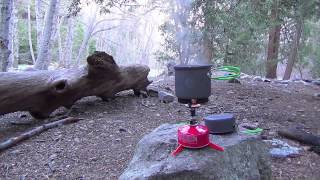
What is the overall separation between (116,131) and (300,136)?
1.90m

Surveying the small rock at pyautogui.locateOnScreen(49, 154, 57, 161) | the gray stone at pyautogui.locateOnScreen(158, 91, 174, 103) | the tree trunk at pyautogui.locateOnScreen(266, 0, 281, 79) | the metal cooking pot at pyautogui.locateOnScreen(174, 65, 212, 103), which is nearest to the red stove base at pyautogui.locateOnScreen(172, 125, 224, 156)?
the metal cooking pot at pyautogui.locateOnScreen(174, 65, 212, 103)

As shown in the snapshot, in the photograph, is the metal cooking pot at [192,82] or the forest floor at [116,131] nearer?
the metal cooking pot at [192,82]

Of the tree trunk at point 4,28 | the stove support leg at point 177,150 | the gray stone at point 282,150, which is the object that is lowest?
the gray stone at point 282,150

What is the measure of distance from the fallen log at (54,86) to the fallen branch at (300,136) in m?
2.11

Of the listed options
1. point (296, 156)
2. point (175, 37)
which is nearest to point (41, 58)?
point (175, 37)

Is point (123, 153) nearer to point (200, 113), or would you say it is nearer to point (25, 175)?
point (25, 175)

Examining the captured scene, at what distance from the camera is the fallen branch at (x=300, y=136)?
3953 mm

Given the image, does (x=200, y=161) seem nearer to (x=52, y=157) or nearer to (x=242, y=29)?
(x=52, y=157)

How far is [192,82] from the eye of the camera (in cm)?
237

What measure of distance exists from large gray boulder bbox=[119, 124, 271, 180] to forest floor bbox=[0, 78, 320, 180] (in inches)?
20.9

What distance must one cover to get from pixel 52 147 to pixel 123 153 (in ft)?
2.27

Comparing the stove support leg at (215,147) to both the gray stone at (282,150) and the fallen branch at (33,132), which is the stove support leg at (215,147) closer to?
the gray stone at (282,150)

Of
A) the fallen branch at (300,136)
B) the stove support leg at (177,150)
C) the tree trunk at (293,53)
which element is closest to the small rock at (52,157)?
the stove support leg at (177,150)

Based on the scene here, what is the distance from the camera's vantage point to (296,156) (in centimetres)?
367
